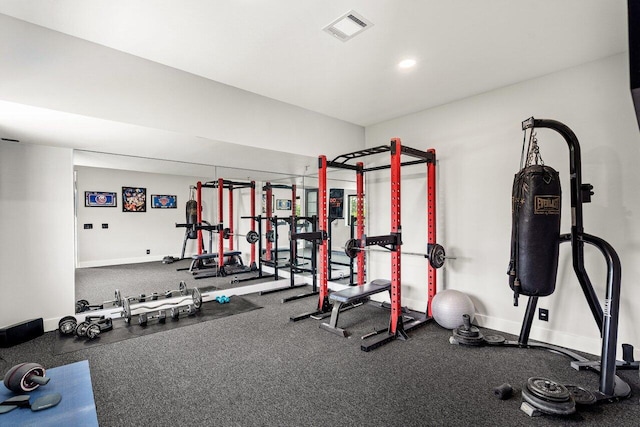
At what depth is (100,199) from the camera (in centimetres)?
411

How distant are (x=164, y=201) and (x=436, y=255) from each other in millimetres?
3922

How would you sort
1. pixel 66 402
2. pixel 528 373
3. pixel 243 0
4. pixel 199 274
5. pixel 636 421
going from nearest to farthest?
pixel 66 402
pixel 636 421
pixel 243 0
pixel 528 373
pixel 199 274

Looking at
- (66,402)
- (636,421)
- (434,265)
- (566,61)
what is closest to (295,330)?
(434,265)

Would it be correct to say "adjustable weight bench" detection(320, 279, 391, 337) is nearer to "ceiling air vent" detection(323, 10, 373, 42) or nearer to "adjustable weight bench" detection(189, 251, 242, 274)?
"adjustable weight bench" detection(189, 251, 242, 274)

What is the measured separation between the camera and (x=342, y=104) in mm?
4129

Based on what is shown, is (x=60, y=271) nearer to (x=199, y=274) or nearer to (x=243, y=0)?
(x=199, y=274)

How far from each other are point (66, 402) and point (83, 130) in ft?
9.14

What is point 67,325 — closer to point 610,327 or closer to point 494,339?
point 494,339

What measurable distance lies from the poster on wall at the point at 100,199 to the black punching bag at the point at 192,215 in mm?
956

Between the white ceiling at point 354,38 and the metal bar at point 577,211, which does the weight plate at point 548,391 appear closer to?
the metal bar at point 577,211

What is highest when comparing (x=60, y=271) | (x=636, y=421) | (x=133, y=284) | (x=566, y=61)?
(x=566, y=61)

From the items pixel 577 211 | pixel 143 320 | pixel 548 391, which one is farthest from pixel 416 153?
pixel 143 320

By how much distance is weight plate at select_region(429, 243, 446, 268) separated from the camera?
3.64m

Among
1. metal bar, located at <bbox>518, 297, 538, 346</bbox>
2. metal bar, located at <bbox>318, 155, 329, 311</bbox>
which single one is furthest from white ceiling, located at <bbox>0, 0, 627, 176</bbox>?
metal bar, located at <bbox>518, 297, 538, 346</bbox>
